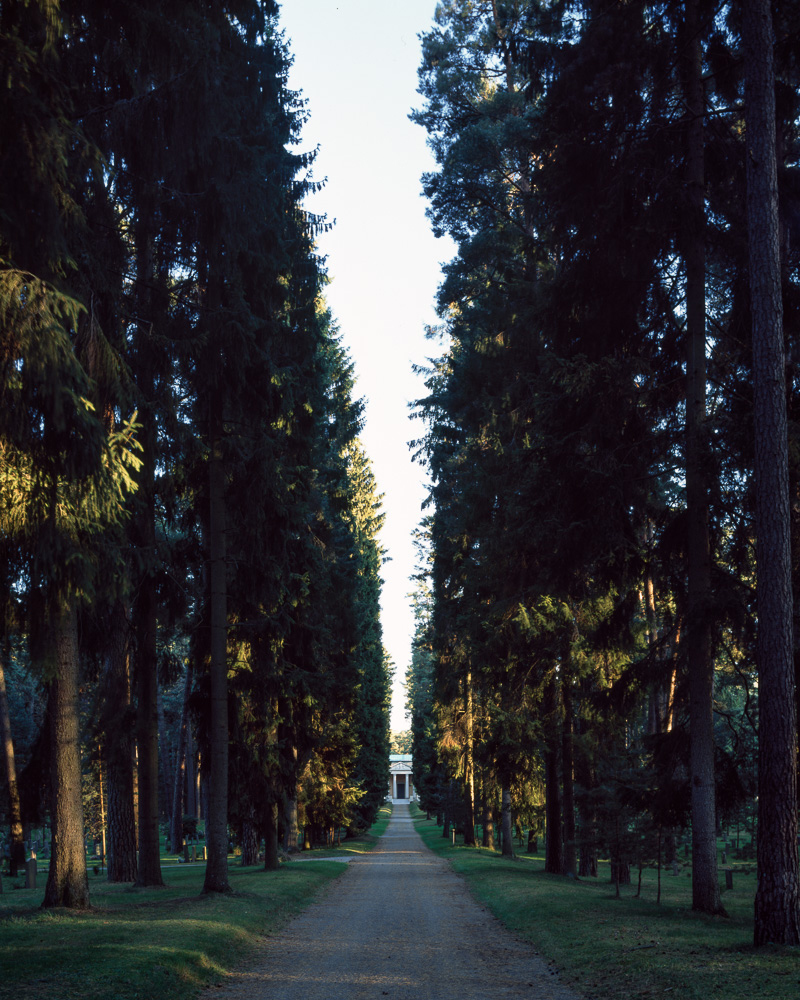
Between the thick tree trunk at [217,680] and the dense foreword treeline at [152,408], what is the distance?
0.04 m

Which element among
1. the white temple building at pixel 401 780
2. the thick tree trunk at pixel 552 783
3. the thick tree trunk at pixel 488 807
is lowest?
the white temple building at pixel 401 780

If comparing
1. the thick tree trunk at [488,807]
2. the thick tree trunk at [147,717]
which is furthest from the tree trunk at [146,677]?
the thick tree trunk at [488,807]

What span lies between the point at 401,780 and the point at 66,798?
14619cm

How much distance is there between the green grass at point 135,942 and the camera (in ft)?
24.0

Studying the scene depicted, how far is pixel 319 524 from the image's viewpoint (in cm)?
2741

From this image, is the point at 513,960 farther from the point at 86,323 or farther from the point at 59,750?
the point at 86,323

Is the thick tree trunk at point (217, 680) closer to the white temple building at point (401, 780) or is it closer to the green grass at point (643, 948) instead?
the green grass at point (643, 948)

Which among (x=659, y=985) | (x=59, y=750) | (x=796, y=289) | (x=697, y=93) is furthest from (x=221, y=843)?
(x=697, y=93)

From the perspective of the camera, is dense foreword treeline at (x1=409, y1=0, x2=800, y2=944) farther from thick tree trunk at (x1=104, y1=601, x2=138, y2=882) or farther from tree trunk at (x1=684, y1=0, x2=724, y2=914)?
thick tree trunk at (x1=104, y1=601, x2=138, y2=882)

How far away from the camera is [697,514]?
1238 cm

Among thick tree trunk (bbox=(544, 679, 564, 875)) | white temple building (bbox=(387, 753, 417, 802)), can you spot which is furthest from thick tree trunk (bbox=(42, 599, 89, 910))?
white temple building (bbox=(387, 753, 417, 802))

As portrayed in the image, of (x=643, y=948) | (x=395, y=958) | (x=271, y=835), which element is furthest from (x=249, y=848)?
(x=643, y=948)

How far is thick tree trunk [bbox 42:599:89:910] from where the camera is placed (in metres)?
11.3

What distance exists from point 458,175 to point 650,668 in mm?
11772
